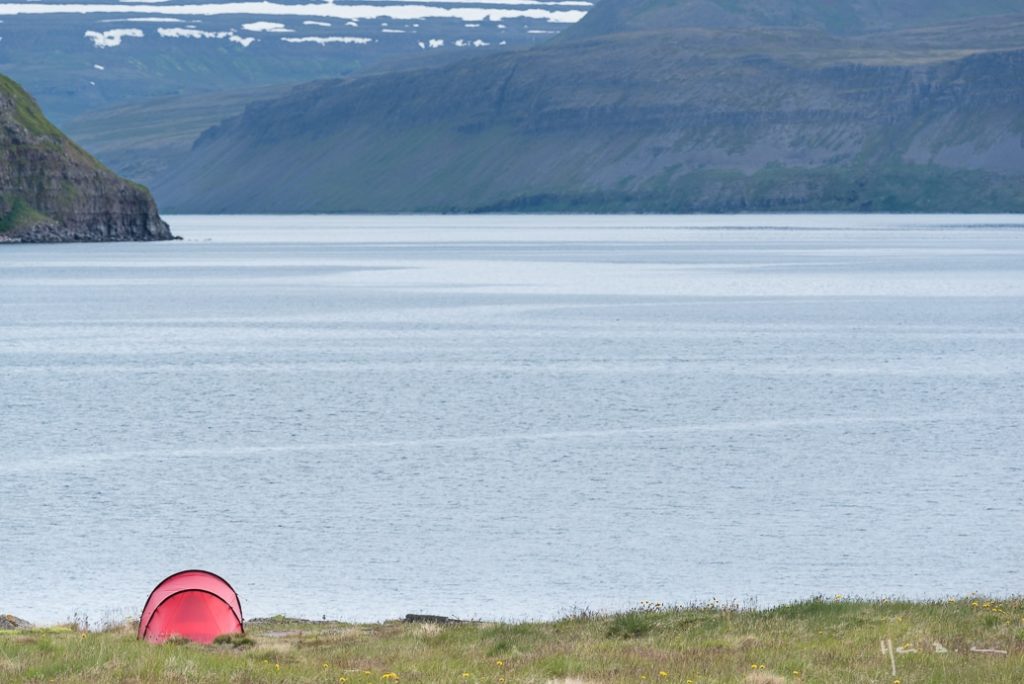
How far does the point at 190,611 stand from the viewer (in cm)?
2842

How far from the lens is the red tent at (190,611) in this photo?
28078 mm

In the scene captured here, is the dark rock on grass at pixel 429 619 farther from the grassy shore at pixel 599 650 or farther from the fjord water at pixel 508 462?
the fjord water at pixel 508 462

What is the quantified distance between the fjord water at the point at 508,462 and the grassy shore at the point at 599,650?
203 inches

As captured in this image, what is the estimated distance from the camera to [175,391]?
73.8m

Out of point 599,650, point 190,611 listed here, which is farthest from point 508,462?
point 599,650

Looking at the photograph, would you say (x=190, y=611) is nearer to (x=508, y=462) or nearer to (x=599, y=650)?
(x=599, y=650)

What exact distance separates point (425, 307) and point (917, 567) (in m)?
93.8

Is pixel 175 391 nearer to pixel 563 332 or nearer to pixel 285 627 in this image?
pixel 563 332

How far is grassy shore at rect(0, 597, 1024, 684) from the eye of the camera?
77.5ft

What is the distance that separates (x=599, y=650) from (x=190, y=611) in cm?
717

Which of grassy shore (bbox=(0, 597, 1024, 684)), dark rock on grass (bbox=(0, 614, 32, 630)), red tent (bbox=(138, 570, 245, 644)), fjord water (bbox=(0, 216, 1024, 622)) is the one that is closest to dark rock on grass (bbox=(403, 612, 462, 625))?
grassy shore (bbox=(0, 597, 1024, 684))

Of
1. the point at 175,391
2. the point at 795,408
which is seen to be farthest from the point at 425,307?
the point at 795,408

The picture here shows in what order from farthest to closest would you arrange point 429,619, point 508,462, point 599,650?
point 508,462 → point 429,619 → point 599,650

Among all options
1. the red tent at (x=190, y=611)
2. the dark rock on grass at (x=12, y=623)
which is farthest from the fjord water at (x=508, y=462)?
the red tent at (x=190, y=611)
